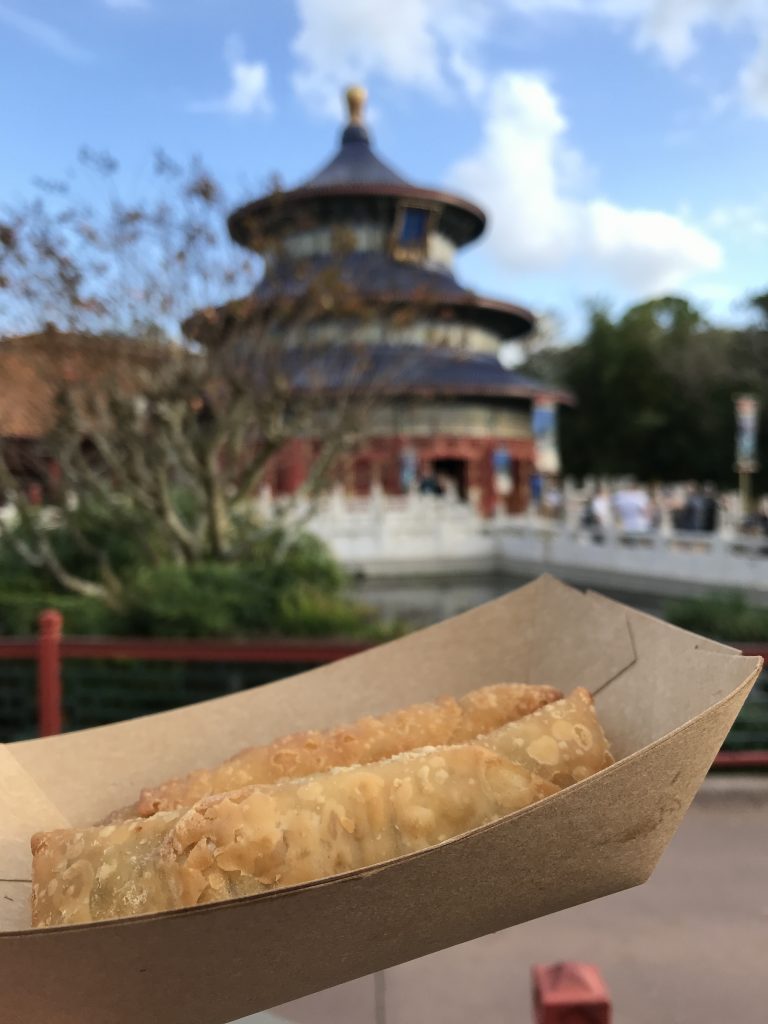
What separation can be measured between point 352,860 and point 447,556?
21113mm

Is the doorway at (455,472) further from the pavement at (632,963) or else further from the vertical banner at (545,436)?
the pavement at (632,963)

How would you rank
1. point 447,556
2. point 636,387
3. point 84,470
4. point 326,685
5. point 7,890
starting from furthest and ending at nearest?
point 636,387
point 447,556
point 84,470
point 326,685
point 7,890

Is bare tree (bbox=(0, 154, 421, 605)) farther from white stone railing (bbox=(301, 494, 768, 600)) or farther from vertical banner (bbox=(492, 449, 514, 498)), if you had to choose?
vertical banner (bbox=(492, 449, 514, 498))

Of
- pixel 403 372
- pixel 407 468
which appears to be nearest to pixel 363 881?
pixel 403 372

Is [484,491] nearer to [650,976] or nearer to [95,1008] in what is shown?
[650,976]

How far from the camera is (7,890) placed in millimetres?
1429

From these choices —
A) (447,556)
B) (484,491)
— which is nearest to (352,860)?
(447,556)

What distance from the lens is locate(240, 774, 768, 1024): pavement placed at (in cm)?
300

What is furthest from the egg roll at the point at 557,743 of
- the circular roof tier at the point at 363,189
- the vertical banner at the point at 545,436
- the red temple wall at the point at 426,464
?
the vertical banner at the point at 545,436

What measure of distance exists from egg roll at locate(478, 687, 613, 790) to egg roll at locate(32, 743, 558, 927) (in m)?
0.06

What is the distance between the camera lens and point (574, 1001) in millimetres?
1396

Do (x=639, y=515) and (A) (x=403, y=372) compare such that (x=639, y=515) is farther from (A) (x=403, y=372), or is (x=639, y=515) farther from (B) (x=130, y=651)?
(B) (x=130, y=651)

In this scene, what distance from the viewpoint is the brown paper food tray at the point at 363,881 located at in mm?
1023

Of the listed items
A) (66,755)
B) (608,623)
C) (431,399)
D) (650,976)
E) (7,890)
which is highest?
(431,399)
